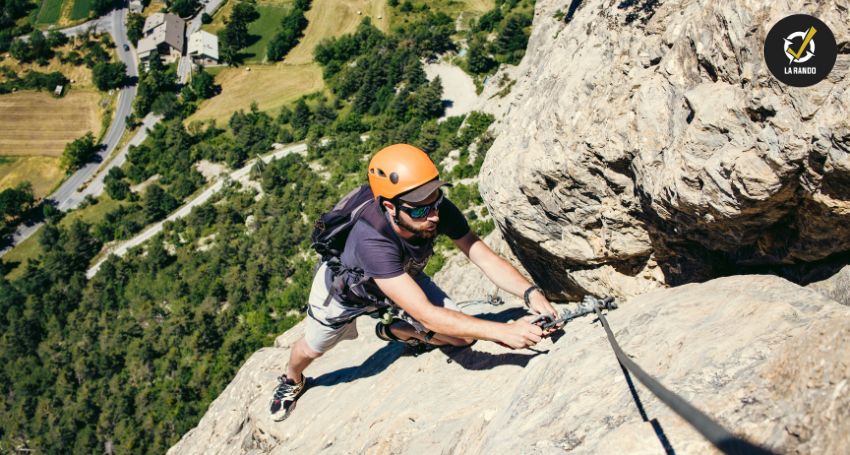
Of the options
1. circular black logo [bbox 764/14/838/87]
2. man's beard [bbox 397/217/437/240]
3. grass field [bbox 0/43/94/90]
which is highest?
circular black logo [bbox 764/14/838/87]

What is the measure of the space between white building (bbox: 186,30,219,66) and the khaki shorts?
8198 centimetres

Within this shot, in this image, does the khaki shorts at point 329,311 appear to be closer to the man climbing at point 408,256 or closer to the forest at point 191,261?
the man climbing at point 408,256

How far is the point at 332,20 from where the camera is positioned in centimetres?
8225

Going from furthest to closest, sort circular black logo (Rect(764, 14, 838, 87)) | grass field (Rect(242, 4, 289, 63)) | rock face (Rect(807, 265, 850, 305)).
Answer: grass field (Rect(242, 4, 289, 63))
rock face (Rect(807, 265, 850, 305))
circular black logo (Rect(764, 14, 838, 87))

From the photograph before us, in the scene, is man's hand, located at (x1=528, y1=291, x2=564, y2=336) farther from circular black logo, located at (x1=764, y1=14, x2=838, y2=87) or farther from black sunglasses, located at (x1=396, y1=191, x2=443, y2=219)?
circular black logo, located at (x1=764, y1=14, x2=838, y2=87)

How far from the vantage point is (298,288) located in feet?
151

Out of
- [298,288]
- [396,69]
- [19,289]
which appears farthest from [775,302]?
[19,289]

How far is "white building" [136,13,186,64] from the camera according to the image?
83.2 meters

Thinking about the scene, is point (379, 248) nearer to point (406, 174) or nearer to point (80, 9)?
point (406, 174)

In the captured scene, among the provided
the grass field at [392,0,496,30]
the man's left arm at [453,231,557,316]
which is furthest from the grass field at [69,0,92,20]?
the man's left arm at [453,231,557,316]

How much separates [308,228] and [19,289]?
113 ft

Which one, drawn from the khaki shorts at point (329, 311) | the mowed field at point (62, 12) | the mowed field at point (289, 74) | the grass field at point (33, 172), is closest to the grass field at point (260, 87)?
the mowed field at point (289, 74)

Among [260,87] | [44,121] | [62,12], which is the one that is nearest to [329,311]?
[260,87]

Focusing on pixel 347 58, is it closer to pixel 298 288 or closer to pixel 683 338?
pixel 298 288
